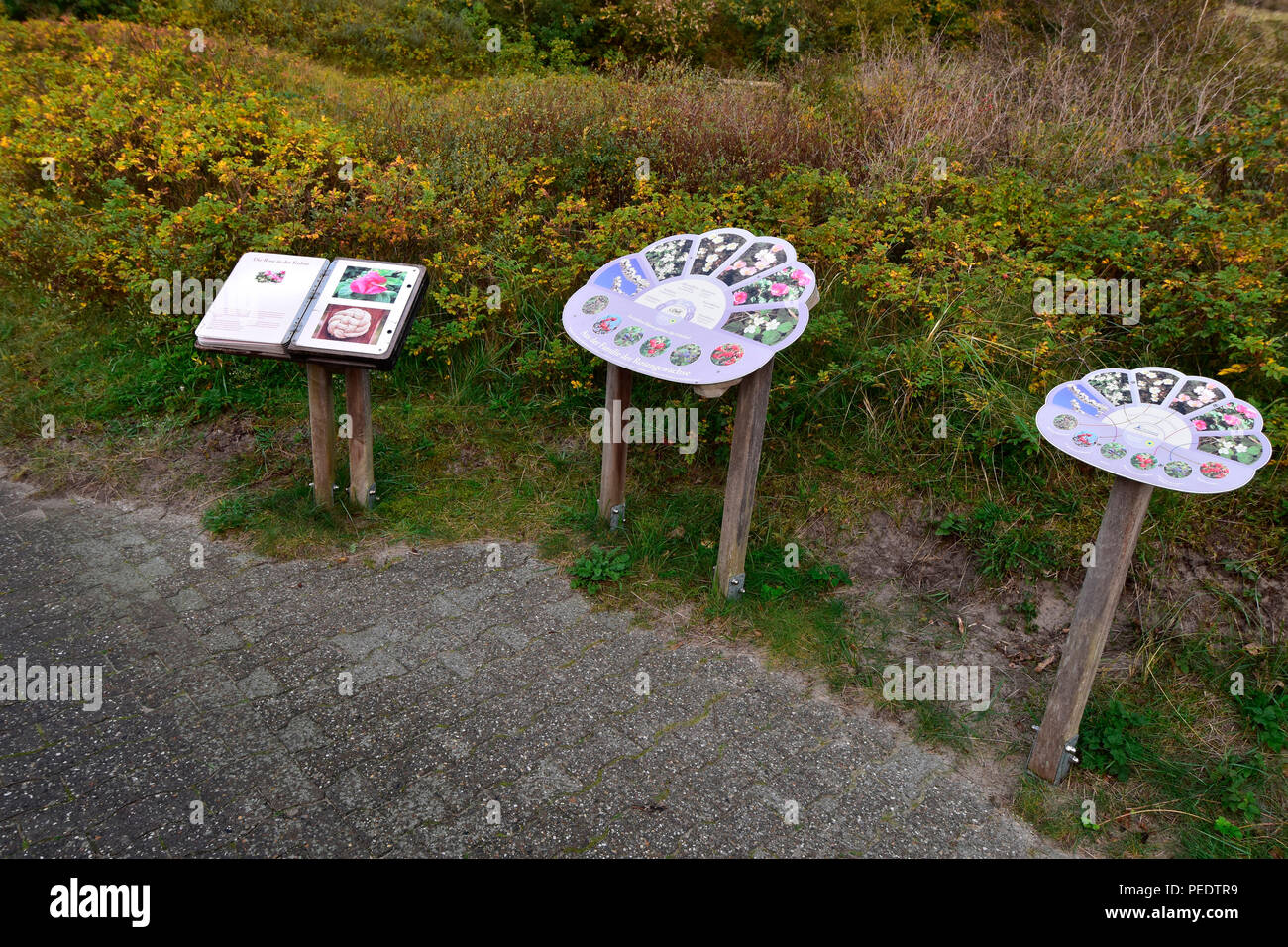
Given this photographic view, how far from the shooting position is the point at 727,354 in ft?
11.5

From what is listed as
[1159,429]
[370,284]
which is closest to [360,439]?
[370,284]

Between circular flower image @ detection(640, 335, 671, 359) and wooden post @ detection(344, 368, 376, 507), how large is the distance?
4.76 ft

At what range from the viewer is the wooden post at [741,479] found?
365 cm

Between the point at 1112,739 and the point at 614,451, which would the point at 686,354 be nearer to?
the point at 614,451

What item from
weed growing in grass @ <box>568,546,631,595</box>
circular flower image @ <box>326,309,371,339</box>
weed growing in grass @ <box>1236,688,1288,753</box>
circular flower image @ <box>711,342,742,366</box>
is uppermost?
circular flower image @ <box>711,342,742,366</box>

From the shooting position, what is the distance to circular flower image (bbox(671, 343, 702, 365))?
3.48 metres

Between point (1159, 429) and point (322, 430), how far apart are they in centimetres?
358

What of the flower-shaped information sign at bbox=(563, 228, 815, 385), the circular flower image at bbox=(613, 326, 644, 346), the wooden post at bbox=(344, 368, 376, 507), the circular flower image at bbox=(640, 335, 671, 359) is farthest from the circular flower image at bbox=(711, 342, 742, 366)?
the wooden post at bbox=(344, 368, 376, 507)

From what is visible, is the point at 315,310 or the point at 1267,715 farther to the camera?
the point at 315,310

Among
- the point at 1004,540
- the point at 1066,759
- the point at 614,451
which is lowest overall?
the point at 1066,759

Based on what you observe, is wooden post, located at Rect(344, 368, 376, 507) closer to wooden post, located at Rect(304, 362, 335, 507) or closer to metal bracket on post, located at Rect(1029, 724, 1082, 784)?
wooden post, located at Rect(304, 362, 335, 507)

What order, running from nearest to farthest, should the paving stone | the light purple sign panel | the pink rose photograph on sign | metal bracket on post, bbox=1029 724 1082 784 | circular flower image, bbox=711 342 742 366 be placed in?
1. the light purple sign panel
2. the paving stone
3. metal bracket on post, bbox=1029 724 1082 784
4. circular flower image, bbox=711 342 742 366
5. the pink rose photograph on sign

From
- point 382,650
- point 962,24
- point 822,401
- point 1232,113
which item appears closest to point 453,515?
point 382,650

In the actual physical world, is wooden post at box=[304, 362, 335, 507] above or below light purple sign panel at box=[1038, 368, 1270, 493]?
below
